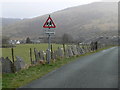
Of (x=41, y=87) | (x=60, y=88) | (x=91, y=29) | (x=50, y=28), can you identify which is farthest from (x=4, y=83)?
(x=91, y=29)

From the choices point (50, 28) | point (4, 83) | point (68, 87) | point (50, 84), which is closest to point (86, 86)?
point (68, 87)

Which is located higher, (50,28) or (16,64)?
(50,28)

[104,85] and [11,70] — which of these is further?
[11,70]

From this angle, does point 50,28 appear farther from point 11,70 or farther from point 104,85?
point 104,85

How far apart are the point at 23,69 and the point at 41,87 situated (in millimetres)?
A: 5445

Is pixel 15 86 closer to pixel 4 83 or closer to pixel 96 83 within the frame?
pixel 4 83

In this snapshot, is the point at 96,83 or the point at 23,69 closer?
the point at 96,83

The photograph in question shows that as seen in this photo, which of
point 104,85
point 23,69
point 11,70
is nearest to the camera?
point 104,85

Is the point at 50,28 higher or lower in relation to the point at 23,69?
higher

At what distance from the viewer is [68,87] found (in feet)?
28.4

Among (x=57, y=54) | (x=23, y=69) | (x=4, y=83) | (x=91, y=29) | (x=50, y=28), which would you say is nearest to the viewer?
(x=4, y=83)

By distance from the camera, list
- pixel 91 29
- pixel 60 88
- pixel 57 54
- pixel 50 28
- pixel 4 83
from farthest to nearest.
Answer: pixel 91 29 → pixel 57 54 → pixel 50 28 → pixel 4 83 → pixel 60 88

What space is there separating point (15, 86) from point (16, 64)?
4070 millimetres

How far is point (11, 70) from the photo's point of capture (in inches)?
498
